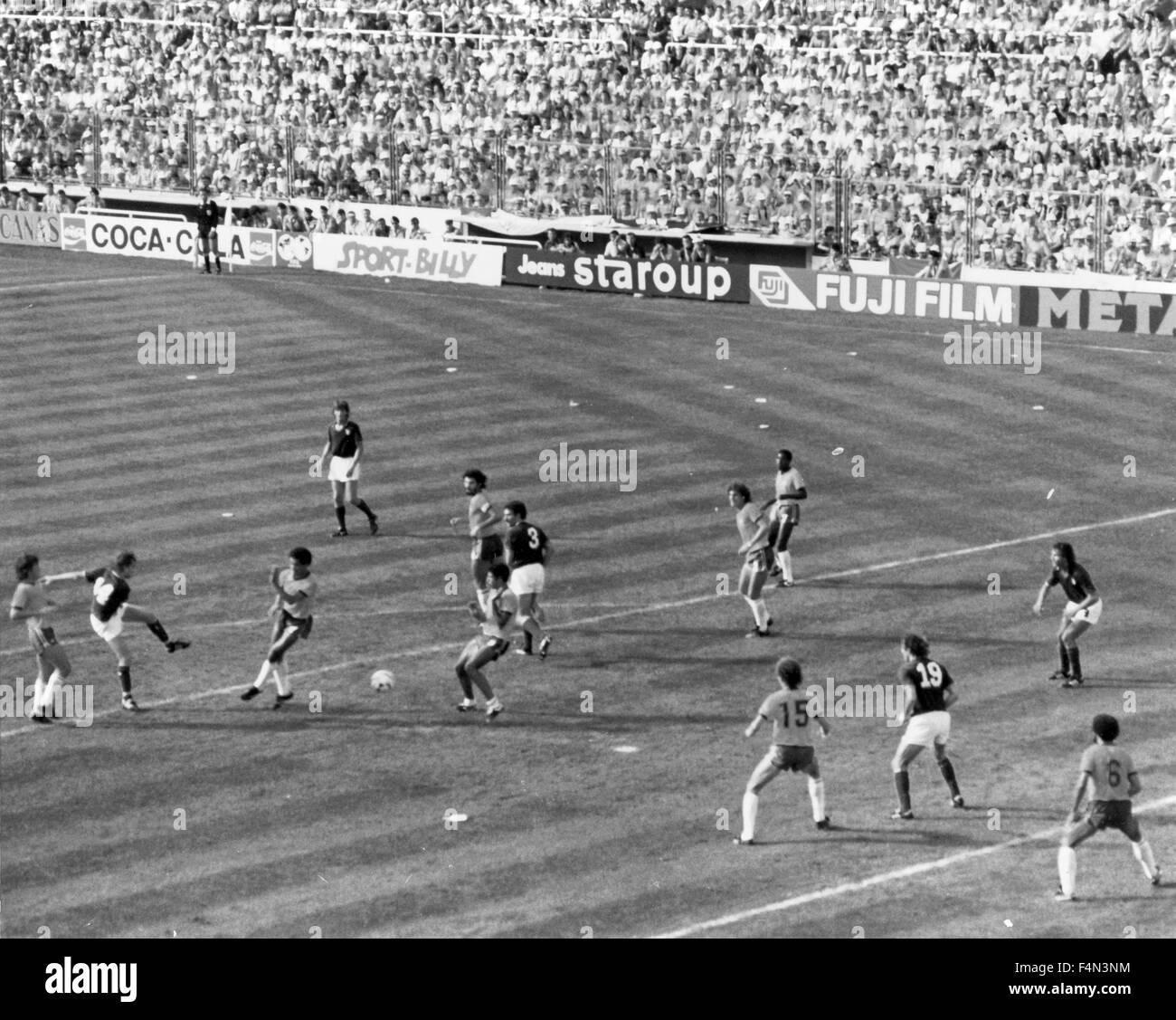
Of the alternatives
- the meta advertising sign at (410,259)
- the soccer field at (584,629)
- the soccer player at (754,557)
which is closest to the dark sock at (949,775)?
the soccer field at (584,629)

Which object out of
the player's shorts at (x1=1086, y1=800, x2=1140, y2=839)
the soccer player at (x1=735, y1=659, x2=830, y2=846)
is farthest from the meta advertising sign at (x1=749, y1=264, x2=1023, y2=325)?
the player's shorts at (x1=1086, y1=800, x2=1140, y2=839)

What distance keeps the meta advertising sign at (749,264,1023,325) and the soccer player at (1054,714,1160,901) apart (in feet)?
104

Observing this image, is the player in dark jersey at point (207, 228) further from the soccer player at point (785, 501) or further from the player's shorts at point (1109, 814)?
the player's shorts at point (1109, 814)

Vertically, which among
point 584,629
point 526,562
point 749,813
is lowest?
point 749,813

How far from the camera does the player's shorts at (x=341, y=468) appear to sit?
111 ft

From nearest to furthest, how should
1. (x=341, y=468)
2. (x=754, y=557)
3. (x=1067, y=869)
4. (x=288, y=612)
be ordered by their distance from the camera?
(x=1067, y=869) → (x=288, y=612) → (x=754, y=557) → (x=341, y=468)

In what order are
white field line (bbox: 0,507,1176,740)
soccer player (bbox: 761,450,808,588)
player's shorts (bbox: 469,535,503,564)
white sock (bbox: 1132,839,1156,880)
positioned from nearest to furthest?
white sock (bbox: 1132,839,1156,880) → white field line (bbox: 0,507,1176,740) → player's shorts (bbox: 469,535,503,564) → soccer player (bbox: 761,450,808,588)

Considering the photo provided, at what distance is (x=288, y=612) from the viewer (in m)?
26.4

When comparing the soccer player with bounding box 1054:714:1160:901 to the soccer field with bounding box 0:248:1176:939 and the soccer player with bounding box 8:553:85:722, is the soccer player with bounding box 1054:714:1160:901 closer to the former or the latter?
the soccer field with bounding box 0:248:1176:939

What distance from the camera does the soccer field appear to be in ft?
69.2

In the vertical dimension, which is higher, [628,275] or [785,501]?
[628,275]

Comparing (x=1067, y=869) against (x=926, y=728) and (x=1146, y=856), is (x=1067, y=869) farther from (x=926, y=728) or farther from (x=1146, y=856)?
(x=926, y=728)

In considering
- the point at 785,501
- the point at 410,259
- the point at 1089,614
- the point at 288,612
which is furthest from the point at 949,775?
the point at 410,259

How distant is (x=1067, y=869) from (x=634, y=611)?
35.7 feet
